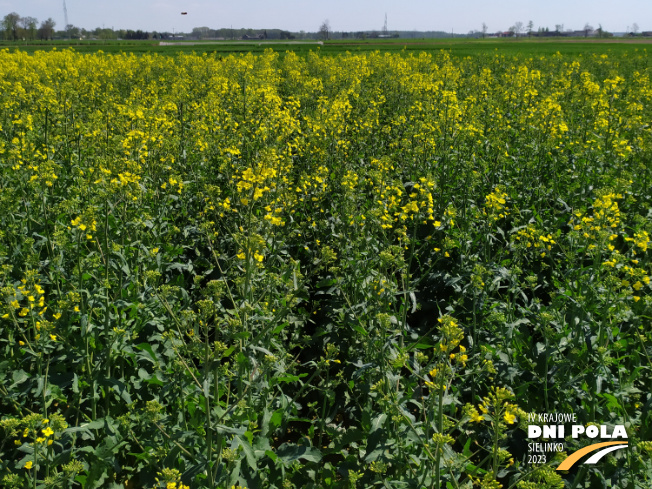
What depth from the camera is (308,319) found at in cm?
422

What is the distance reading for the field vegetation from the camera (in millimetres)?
2742

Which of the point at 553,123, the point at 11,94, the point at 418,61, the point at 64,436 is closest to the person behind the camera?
the point at 64,436

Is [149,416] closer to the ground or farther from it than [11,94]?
closer to the ground

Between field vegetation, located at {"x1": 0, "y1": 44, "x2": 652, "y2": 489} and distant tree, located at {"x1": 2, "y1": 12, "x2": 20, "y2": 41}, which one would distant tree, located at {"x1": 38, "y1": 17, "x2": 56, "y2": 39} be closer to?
distant tree, located at {"x1": 2, "y1": 12, "x2": 20, "y2": 41}

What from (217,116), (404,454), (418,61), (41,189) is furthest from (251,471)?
(418,61)

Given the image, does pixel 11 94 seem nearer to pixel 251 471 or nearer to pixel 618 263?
pixel 251 471

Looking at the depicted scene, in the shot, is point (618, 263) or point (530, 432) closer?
point (530, 432)

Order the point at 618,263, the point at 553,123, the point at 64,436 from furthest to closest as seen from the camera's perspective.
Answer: the point at 553,123 → the point at 618,263 → the point at 64,436

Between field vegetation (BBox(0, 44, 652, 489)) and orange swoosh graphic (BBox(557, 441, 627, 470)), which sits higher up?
field vegetation (BBox(0, 44, 652, 489))

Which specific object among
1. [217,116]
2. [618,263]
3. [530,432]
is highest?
[217,116]

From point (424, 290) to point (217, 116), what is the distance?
183 inches

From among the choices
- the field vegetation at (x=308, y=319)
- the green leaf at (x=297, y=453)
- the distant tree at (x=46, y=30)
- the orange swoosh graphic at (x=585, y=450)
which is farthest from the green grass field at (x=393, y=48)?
the distant tree at (x=46, y=30)

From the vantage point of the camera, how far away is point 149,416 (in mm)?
2518

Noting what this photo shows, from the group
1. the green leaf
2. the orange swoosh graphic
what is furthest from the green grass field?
the green leaf
